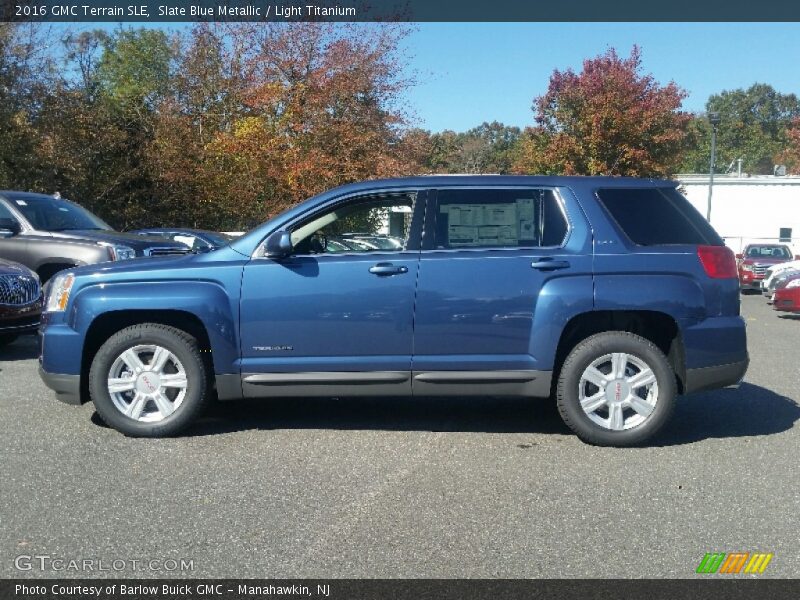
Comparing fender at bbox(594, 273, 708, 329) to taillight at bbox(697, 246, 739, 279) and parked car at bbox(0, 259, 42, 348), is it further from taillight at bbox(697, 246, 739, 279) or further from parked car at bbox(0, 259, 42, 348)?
parked car at bbox(0, 259, 42, 348)

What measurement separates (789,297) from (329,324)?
12657mm

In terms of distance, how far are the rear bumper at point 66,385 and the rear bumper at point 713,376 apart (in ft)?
14.0

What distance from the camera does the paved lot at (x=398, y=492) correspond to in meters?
3.88

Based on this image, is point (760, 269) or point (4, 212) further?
point (760, 269)

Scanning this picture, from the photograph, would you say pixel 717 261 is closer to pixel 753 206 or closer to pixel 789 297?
pixel 789 297

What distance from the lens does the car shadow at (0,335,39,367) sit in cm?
945

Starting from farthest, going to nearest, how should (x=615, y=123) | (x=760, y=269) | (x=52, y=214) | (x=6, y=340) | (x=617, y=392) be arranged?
(x=615, y=123) → (x=760, y=269) → (x=52, y=214) → (x=6, y=340) → (x=617, y=392)

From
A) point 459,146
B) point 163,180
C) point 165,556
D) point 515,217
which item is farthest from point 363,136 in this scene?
point 459,146

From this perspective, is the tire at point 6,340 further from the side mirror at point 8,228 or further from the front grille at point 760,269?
the front grille at point 760,269

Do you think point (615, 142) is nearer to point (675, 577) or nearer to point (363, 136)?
point (363, 136)

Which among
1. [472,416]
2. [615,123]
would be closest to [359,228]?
[472,416]

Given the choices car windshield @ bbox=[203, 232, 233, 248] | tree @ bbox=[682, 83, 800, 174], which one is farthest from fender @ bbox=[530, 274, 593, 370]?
tree @ bbox=[682, 83, 800, 174]

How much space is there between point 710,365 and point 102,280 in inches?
169

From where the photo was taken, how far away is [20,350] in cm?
1016
